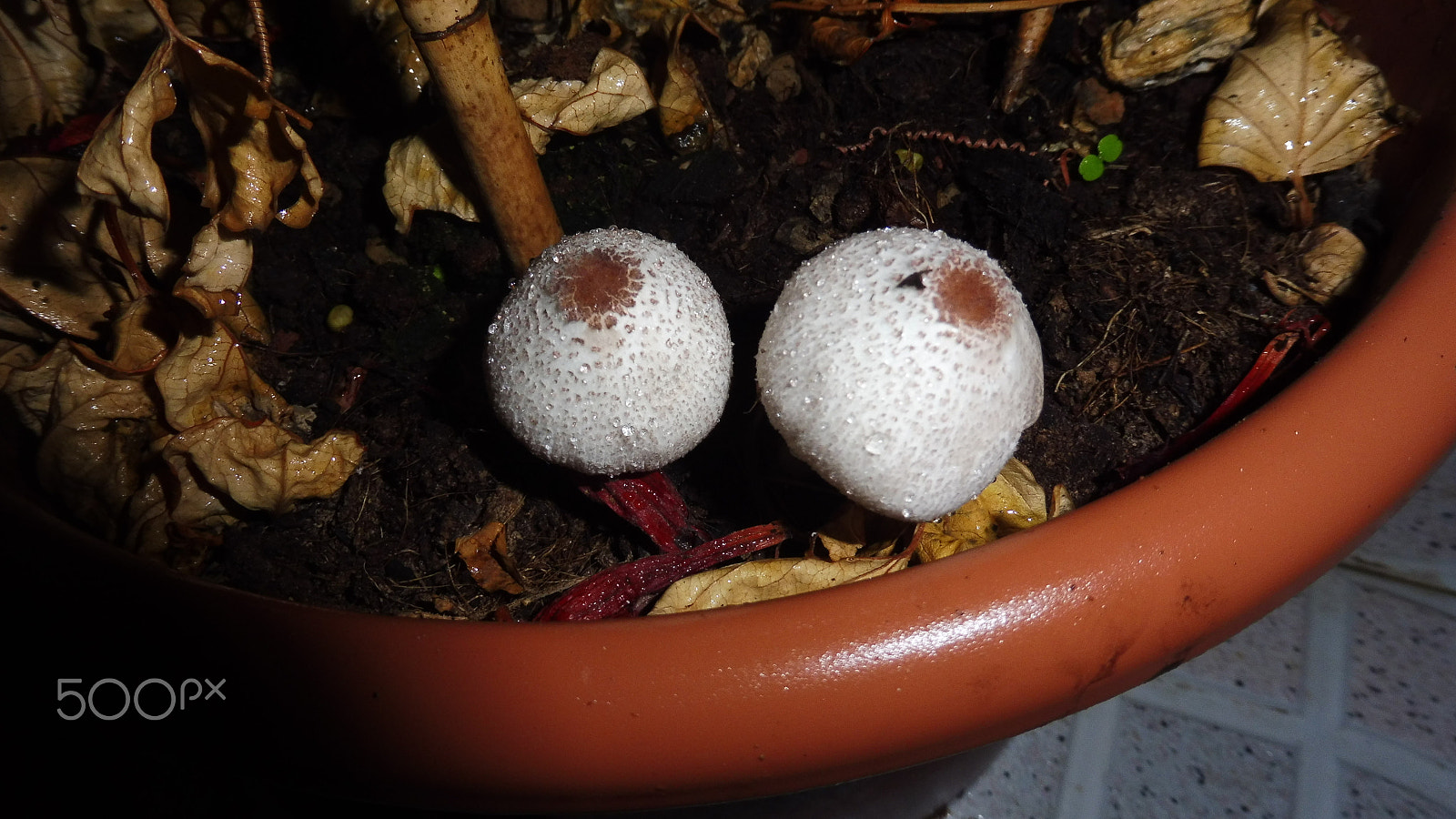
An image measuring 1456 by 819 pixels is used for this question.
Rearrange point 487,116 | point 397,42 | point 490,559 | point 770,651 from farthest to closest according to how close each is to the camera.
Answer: point 397,42
point 490,559
point 487,116
point 770,651

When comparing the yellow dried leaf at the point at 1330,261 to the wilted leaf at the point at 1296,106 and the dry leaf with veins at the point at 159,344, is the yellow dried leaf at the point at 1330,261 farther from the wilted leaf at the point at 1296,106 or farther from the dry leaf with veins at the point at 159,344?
the dry leaf with veins at the point at 159,344


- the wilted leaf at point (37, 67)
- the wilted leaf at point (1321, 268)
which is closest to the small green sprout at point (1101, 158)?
the wilted leaf at point (1321, 268)

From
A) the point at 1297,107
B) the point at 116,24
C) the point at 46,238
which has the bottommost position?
the point at 46,238

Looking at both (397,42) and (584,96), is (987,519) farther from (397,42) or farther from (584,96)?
(397,42)

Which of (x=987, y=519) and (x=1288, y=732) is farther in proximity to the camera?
(x=1288, y=732)

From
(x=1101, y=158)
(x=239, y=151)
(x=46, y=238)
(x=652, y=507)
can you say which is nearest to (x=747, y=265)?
(x=652, y=507)
